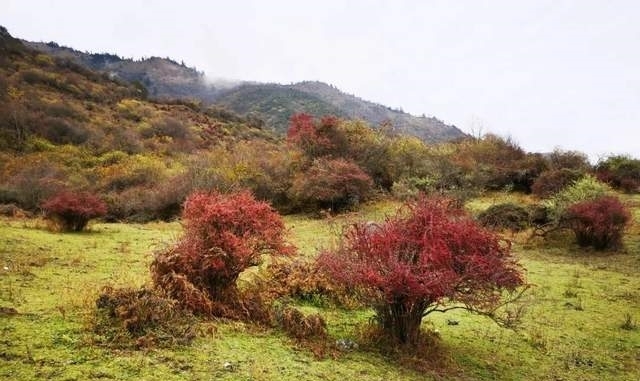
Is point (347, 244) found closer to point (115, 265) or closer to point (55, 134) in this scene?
point (115, 265)

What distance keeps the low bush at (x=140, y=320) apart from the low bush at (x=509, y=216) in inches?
669

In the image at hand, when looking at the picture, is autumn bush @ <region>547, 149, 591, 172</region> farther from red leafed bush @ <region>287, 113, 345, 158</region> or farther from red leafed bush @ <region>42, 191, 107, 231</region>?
red leafed bush @ <region>42, 191, 107, 231</region>

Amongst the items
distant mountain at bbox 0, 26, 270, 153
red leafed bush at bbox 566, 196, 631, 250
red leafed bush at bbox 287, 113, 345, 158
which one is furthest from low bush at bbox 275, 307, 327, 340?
distant mountain at bbox 0, 26, 270, 153

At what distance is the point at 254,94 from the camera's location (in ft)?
412

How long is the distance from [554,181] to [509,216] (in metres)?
7.63

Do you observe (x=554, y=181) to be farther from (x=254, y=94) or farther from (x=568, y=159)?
(x=254, y=94)

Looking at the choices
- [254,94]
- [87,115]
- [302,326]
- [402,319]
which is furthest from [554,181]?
[254,94]

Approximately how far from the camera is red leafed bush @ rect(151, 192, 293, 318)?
8609mm

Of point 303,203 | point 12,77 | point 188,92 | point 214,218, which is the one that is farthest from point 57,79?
point 188,92

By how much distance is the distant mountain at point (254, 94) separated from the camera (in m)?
108

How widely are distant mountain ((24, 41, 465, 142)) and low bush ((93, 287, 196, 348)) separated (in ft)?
278

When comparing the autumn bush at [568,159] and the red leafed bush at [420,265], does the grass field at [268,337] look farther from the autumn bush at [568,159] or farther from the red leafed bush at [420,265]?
the autumn bush at [568,159]

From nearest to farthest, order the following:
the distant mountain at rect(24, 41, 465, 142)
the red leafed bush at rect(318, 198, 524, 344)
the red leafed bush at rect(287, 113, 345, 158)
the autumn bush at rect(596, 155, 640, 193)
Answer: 1. the red leafed bush at rect(318, 198, 524, 344)
2. the red leafed bush at rect(287, 113, 345, 158)
3. the autumn bush at rect(596, 155, 640, 193)
4. the distant mountain at rect(24, 41, 465, 142)

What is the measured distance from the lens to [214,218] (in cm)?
912
